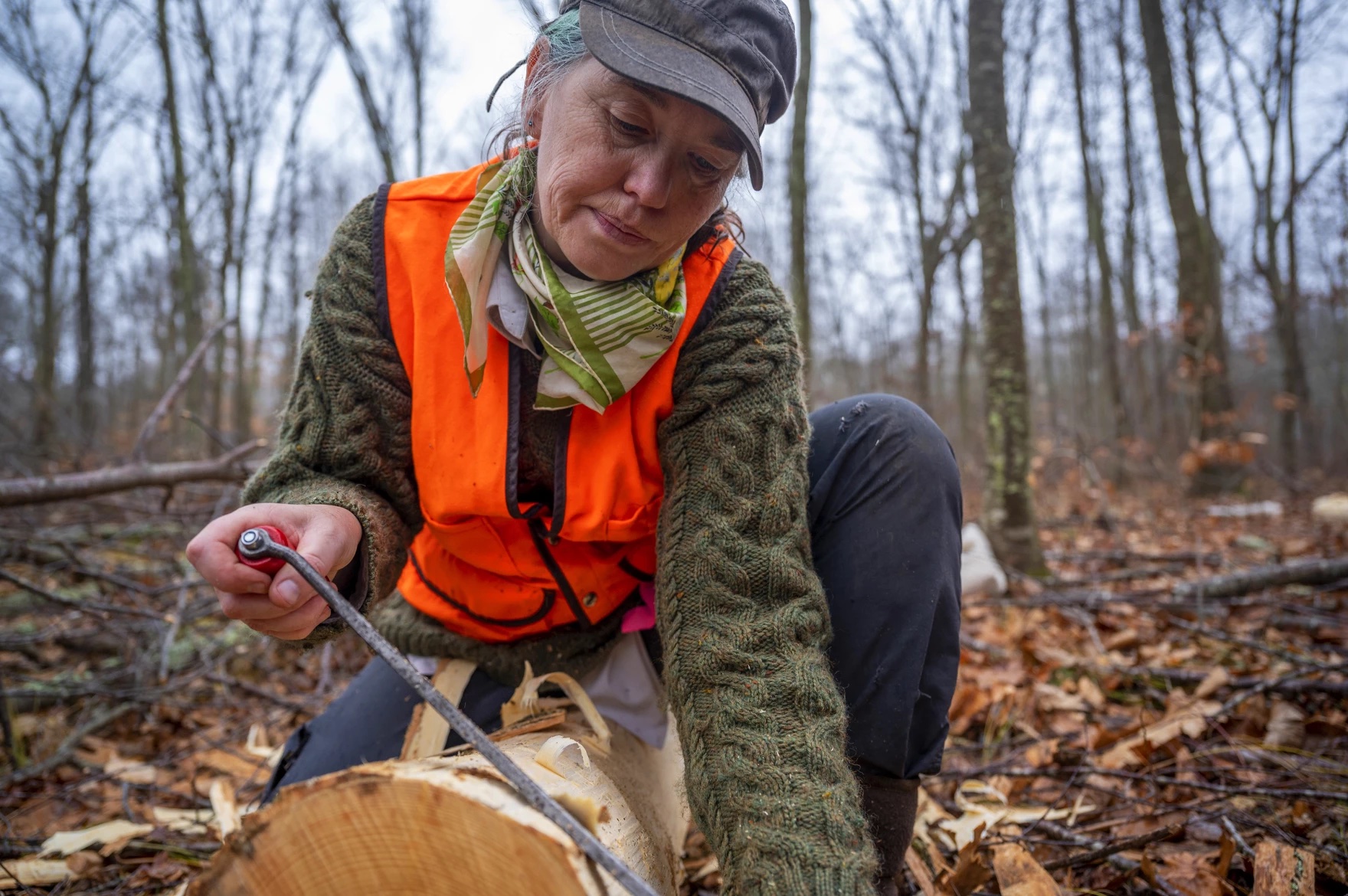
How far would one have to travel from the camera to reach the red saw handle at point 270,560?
0.99 meters

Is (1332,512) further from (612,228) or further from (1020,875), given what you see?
(612,228)

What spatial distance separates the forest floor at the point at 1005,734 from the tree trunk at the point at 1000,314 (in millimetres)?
446

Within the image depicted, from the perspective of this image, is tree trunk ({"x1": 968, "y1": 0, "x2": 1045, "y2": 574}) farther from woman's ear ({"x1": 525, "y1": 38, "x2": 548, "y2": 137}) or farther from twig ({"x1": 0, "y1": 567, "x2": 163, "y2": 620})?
twig ({"x1": 0, "y1": 567, "x2": 163, "y2": 620})

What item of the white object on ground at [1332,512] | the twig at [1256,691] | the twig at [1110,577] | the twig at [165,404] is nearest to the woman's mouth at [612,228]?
the twig at [1256,691]

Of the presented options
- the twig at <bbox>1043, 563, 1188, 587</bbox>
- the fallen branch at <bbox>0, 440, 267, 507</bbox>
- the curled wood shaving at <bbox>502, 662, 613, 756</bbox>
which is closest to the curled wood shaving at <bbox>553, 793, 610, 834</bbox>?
the curled wood shaving at <bbox>502, 662, 613, 756</bbox>

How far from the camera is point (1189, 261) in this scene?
A: 836cm

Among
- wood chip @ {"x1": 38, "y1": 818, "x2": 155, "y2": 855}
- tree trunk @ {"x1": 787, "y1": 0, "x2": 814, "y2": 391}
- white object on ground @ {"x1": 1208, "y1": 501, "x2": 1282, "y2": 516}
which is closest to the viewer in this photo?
wood chip @ {"x1": 38, "y1": 818, "x2": 155, "y2": 855}

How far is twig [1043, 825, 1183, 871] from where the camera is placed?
1.41 m

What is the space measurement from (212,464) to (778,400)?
111 inches

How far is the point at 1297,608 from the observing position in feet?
9.39

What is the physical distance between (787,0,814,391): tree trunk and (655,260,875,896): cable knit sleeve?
16.5 ft

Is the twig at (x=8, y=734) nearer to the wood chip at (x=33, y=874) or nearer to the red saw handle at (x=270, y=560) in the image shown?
the wood chip at (x=33, y=874)

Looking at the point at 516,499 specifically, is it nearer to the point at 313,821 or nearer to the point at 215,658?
the point at 313,821

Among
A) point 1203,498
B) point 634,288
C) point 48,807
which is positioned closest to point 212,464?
point 48,807
